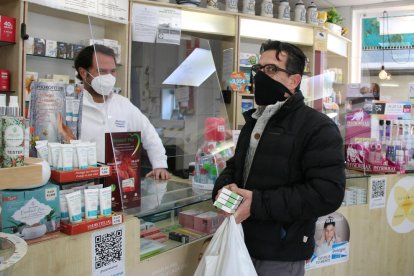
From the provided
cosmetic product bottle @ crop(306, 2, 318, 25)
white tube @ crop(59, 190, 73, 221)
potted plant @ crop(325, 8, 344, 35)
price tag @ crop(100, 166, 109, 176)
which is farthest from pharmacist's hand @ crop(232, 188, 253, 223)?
potted plant @ crop(325, 8, 344, 35)

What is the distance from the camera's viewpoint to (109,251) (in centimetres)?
149

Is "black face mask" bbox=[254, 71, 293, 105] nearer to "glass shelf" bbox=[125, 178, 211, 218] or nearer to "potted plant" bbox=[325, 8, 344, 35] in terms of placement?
"glass shelf" bbox=[125, 178, 211, 218]

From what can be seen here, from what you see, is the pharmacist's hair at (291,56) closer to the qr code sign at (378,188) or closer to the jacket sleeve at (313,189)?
the jacket sleeve at (313,189)

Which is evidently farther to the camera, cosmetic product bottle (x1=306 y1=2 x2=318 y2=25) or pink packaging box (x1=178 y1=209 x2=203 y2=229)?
cosmetic product bottle (x1=306 y1=2 x2=318 y2=25)

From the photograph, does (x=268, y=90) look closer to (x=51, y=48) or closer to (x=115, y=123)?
(x=115, y=123)

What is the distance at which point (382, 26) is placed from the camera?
267 inches

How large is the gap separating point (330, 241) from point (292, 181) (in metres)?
1.35

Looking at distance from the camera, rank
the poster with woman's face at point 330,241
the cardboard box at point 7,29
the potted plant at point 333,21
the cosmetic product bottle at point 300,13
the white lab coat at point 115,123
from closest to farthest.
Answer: the white lab coat at point 115,123 < the poster with woman's face at point 330,241 < the cardboard box at point 7,29 < the cosmetic product bottle at point 300,13 < the potted plant at point 333,21

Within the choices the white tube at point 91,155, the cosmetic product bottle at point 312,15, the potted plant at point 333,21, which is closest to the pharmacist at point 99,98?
the white tube at point 91,155

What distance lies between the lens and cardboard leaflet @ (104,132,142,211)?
170 centimetres

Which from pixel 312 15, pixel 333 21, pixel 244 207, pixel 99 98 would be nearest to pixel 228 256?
pixel 244 207

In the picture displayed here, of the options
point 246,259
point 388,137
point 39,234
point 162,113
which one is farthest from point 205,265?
point 388,137

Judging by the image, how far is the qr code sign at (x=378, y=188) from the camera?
298 cm

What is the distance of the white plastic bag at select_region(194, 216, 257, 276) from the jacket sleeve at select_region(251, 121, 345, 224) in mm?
114
